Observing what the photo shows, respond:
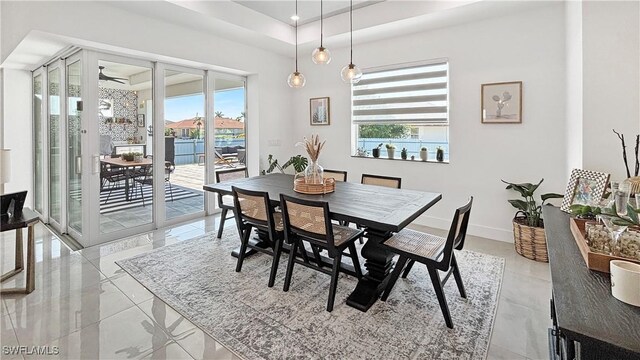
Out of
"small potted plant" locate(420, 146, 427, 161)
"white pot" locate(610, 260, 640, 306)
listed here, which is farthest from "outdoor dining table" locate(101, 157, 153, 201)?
"white pot" locate(610, 260, 640, 306)

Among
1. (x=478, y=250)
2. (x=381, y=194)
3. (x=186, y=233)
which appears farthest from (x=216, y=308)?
(x=478, y=250)

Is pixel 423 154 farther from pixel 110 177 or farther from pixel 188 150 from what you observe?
pixel 110 177

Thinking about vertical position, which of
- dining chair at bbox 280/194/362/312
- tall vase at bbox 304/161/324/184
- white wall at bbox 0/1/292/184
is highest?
white wall at bbox 0/1/292/184

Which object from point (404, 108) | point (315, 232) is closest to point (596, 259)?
point (315, 232)

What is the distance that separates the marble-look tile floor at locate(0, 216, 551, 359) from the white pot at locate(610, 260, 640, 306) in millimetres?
1151

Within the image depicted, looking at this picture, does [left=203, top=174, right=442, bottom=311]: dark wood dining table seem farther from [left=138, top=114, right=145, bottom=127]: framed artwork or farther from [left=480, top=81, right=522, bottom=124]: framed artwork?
[left=138, top=114, right=145, bottom=127]: framed artwork

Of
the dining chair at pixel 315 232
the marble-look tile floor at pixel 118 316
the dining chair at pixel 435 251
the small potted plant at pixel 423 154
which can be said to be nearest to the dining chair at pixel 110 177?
the marble-look tile floor at pixel 118 316

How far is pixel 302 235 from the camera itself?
8.45ft

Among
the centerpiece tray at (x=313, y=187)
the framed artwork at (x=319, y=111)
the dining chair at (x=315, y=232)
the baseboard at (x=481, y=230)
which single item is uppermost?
the framed artwork at (x=319, y=111)

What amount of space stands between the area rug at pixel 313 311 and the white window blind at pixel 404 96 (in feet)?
7.12

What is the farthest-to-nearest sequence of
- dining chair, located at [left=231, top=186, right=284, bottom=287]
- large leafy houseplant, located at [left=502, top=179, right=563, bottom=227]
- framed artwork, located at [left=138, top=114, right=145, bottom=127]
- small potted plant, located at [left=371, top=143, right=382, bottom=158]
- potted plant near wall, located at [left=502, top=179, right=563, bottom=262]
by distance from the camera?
small potted plant, located at [left=371, top=143, right=382, bottom=158] → framed artwork, located at [left=138, top=114, right=145, bottom=127] → large leafy houseplant, located at [left=502, top=179, right=563, bottom=227] → potted plant near wall, located at [left=502, top=179, right=563, bottom=262] → dining chair, located at [left=231, top=186, right=284, bottom=287]

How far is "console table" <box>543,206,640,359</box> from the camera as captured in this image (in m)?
0.89

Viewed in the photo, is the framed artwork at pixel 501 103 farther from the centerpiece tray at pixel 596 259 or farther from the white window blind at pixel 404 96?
the centerpiece tray at pixel 596 259

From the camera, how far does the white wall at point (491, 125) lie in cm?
361
